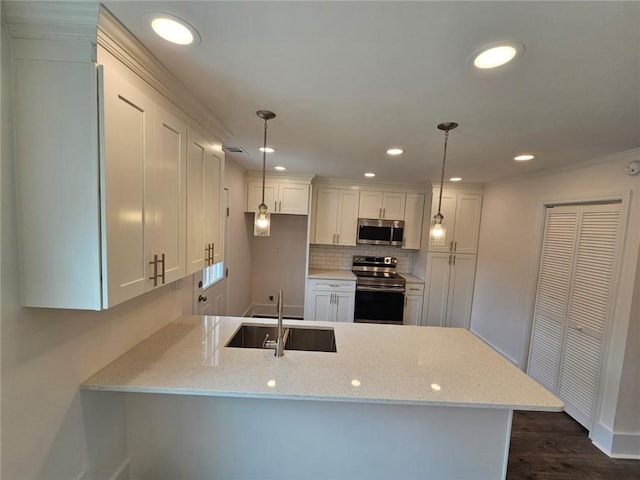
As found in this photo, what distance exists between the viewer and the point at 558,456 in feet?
6.74

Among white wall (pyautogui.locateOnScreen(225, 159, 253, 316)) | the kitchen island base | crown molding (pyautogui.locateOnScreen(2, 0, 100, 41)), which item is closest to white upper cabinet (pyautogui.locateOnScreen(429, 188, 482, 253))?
the kitchen island base

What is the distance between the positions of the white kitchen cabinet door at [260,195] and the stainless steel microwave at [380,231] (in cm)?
135

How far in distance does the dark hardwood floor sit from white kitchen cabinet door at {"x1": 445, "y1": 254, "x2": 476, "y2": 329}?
5.52 ft

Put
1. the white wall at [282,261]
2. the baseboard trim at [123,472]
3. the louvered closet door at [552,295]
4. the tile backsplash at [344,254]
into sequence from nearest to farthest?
1. the baseboard trim at [123,472]
2. the louvered closet door at [552,295]
3. the tile backsplash at [344,254]
4. the white wall at [282,261]

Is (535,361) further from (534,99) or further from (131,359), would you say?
(131,359)

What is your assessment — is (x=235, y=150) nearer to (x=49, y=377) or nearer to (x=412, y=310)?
(x=49, y=377)

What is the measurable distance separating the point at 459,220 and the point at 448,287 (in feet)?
3.37

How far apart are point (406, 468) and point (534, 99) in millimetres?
2154

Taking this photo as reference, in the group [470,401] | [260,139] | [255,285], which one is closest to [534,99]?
[470,401]

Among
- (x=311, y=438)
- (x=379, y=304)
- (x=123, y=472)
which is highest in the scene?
(x=379, y=304)

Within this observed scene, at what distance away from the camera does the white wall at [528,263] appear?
2.00m

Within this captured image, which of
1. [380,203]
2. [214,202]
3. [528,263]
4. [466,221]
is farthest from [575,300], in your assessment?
[214,202]

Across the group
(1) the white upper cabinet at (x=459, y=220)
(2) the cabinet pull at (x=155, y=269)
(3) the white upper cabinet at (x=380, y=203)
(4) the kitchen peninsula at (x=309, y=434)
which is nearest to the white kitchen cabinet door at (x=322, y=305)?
(3) the white upper cabinet at (x=380, y=203)

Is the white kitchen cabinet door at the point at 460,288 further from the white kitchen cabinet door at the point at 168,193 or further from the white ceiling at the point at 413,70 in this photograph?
the white kitchen cabinet door at the point at 168,193
